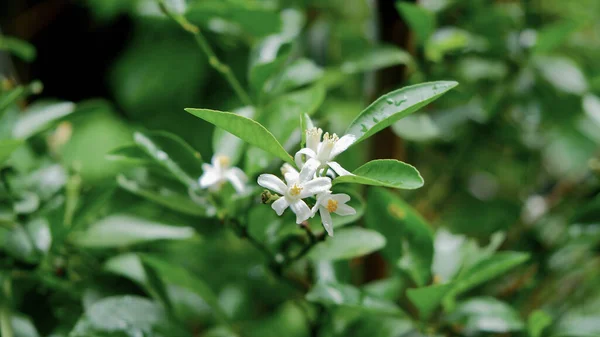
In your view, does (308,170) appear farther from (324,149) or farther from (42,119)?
(42,119)

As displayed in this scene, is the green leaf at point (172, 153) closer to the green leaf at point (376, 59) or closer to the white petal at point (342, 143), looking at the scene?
the white petal at point (342, 143)

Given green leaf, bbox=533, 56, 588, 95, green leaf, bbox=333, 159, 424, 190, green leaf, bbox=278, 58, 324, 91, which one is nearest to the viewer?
green leaf, bbox=333, 159, 424, 190

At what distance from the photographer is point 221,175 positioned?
0.47 metres

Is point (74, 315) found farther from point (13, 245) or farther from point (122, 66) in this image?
point (122, 66)

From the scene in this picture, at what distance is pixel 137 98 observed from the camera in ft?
4.24

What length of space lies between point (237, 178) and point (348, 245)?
0.12m

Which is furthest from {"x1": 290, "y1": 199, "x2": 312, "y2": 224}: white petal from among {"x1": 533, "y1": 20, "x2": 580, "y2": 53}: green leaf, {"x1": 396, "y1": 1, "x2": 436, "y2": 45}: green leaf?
{"x1": 533, "y1": 20, "x2": 580, "y2": 53}: green leaf

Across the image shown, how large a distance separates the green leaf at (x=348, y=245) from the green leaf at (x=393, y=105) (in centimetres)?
12

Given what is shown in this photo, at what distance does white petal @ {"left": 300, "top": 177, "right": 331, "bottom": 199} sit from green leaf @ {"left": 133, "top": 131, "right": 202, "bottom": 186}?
0.13m

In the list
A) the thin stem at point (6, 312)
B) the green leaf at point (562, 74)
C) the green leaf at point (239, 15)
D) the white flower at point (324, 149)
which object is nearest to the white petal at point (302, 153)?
the white flower at point (324, 149)

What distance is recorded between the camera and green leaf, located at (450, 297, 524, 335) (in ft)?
1.72

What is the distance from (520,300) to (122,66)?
109 cm

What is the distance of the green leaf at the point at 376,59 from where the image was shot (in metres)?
0.63

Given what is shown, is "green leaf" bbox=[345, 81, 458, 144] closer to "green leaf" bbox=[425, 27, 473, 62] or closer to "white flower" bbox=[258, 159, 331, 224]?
"white flower" bbox=[258, 159, 331, 224]
